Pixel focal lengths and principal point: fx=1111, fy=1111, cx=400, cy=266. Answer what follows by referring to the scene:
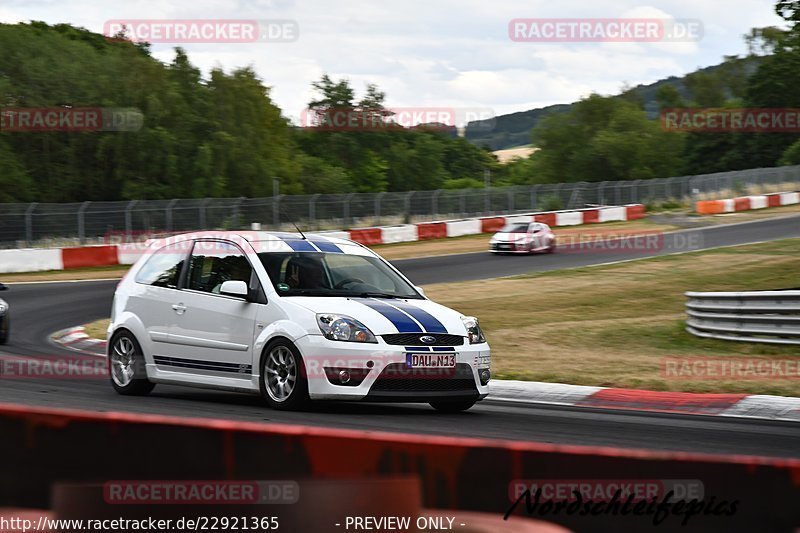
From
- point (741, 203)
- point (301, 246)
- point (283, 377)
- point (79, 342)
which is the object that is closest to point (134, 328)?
point (301, 246)

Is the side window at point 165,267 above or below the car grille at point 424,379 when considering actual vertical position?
above

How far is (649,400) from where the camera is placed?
11078mm

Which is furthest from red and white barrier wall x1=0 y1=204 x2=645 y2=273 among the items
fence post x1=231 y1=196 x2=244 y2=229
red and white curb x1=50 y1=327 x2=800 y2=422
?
red and white curb x1=50 y1=327 x2=800 y2=422

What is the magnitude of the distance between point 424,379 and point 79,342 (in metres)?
9.60

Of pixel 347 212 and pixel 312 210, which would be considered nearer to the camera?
pixel 312 210

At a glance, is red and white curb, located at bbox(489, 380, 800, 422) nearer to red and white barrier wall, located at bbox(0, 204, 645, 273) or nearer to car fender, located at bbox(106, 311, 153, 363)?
car fender, located at bbox(106, 311, 153, 363)

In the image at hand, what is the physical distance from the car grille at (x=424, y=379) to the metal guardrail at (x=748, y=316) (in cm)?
646

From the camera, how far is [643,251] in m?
33.4

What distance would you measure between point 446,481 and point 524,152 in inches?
6026

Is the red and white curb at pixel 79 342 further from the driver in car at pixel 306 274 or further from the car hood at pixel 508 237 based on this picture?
the car hood at pixel 508 237

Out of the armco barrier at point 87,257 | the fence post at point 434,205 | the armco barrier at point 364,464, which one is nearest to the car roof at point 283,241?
the armco barrier at point 364,464

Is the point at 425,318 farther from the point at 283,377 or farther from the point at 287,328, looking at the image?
the point at 283,377

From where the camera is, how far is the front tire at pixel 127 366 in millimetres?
10688

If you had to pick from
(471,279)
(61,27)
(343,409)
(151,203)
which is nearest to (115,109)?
(151,203)
